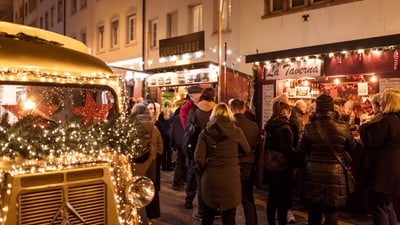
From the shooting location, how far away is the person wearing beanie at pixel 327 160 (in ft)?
16.5

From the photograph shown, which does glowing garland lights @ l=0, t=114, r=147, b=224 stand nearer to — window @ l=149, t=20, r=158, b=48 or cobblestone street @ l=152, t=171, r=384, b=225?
cobblestone street @ l=152, t=171, r=384, b=225

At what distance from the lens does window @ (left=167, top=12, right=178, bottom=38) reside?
17.5m

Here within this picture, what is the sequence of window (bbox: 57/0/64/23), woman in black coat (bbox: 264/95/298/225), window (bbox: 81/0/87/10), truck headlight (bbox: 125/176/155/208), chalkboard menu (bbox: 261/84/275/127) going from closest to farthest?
1. truck headlight (bbox: 125/176/155/208)
2. woman in black coat (bbox: 264/95/298/225)
3. chalkboard menu (bbox: 261/84/275/127)
4. window (bbox: 81/0/87/10)
5. window (bbox: 57/0/64/23)

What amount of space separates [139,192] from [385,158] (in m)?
3.37

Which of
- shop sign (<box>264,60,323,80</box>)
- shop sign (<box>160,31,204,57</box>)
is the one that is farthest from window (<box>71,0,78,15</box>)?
shop sign (<box>264,60,323,80</box>)

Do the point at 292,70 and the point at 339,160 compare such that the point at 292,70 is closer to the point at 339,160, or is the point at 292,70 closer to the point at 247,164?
the point at 247,164

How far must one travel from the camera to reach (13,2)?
45.9m

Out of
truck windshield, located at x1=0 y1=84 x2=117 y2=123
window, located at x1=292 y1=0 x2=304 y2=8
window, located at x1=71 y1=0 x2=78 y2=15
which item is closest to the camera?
truck windshield, located at x1=0 y1=84 x2=117 y2=123

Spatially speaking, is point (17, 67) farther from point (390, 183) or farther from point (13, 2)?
point (13, 2)

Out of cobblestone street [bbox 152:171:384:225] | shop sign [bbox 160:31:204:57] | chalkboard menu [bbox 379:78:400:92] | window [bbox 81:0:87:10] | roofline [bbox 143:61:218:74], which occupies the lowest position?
cobblestone street [bbox 152:171:384:225]

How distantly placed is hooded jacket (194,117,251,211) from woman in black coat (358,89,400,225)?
179cm

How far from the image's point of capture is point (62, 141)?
3.38 meters

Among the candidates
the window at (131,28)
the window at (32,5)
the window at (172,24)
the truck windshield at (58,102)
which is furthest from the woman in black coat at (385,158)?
the window at (32,5)

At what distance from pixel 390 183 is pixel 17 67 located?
4.54m
